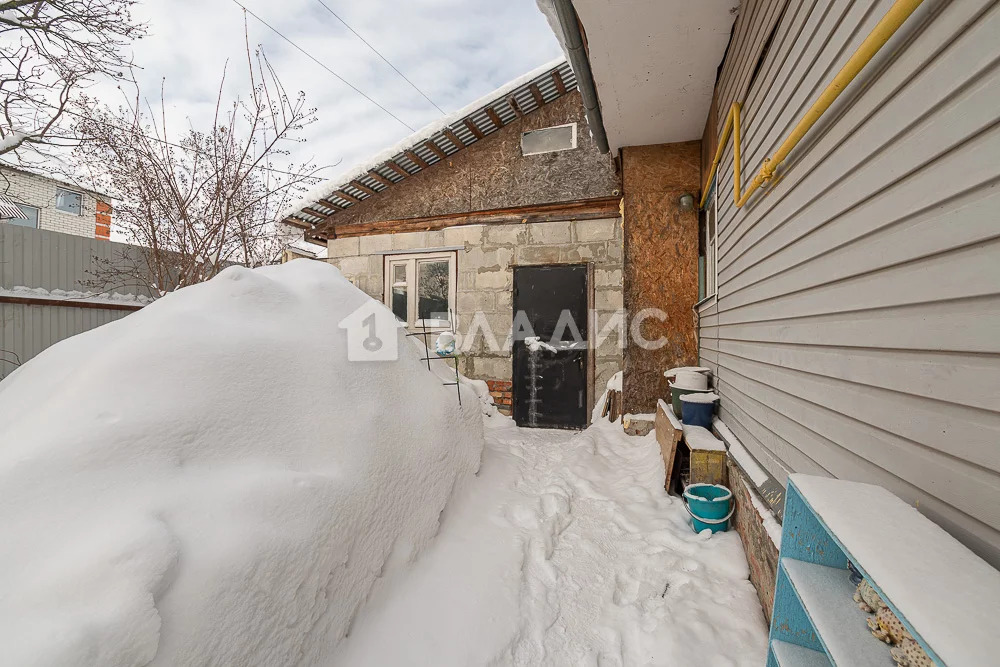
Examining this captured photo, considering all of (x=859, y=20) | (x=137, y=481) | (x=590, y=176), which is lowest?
(x=137, y=481)

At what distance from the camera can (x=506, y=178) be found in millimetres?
5621

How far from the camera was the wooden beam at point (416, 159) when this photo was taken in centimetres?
553

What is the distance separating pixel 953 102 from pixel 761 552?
6.58ft

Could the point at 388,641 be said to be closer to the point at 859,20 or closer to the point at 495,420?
the point at 859,20

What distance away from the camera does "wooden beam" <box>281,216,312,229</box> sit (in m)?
6.00

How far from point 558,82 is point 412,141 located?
6.72ft

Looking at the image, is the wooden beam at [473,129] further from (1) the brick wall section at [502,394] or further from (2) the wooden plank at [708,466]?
(2) the wooden plank at [708,466]

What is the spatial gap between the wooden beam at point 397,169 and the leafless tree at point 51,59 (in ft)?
8.76

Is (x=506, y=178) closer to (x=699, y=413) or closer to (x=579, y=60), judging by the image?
(x=579, y=60)

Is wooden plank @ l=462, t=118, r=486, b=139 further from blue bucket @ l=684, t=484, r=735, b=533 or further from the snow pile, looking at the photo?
blue bucket @ l=684, t=484, r=735, b=533

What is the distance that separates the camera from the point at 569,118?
17.8 ft

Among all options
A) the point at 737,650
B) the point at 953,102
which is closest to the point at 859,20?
the point at 953,102

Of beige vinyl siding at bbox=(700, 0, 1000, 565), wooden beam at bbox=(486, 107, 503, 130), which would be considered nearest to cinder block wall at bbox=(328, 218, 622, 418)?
wooden beam at bbox=(486, 107, 503, 130)

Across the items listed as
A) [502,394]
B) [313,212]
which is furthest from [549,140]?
[313,212]
